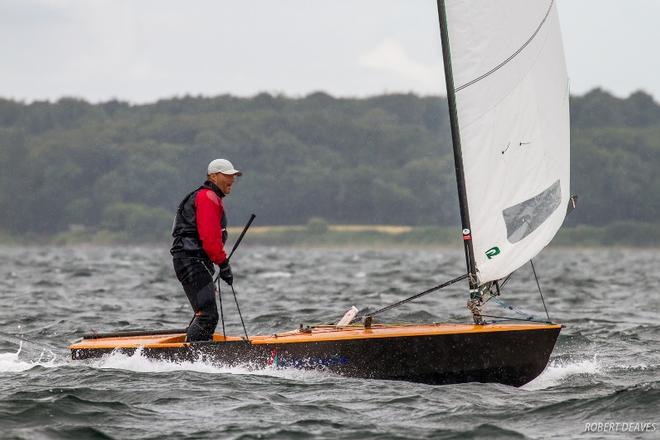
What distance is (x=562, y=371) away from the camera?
37.7 ft

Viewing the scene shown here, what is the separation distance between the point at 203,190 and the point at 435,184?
138 m

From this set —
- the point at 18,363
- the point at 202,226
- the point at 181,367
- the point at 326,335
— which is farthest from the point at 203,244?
the point at 18,363

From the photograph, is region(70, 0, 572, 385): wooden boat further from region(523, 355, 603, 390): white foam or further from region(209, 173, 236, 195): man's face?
region(209, 173, 236, 195): man's face

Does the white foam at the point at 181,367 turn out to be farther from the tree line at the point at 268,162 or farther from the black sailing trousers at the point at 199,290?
the tree line at the point at 268,162

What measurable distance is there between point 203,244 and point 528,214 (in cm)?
303

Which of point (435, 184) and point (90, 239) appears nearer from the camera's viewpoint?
point (90, 239)

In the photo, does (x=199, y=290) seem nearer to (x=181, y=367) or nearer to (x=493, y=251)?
(x=181, y=367)

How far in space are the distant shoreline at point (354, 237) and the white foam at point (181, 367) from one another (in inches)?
4428

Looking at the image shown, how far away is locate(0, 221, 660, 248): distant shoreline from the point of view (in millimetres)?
125625

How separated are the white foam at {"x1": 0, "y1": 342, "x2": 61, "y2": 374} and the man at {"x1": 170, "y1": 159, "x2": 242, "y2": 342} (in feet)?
5.47

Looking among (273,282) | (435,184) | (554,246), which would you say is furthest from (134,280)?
(435,184)

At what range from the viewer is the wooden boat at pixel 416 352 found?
10.2 metres

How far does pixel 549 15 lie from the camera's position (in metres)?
10.9

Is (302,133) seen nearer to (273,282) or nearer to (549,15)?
(273,282)
